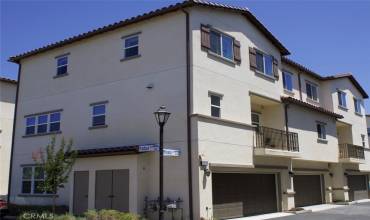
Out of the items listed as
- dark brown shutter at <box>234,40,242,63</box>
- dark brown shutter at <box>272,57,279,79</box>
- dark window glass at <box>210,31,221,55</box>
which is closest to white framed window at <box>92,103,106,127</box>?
dark window glass at <box>210,31,221,55</box>

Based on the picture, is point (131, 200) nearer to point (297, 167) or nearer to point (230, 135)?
point (230, 135)

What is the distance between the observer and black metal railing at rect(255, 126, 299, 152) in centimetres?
2180

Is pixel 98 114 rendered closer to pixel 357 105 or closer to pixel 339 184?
pixel 339 184

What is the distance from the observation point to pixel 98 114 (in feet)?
72.5

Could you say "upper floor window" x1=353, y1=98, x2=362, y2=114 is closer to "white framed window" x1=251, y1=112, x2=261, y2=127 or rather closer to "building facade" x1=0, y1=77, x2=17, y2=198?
"white framed window" x1=251, y1=112, x2=261, y2=127

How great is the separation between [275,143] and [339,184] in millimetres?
11669

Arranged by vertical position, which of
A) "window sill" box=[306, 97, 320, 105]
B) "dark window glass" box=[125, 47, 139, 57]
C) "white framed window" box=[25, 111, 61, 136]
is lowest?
"white framed window" box=[25, 111, 61, 136]

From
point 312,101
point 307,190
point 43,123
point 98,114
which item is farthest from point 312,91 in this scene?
point 43,123

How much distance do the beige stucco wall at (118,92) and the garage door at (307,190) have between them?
12449 mm

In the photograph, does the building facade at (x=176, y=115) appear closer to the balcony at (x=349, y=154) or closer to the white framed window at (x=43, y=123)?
the white framed window at (x=43, y=123)

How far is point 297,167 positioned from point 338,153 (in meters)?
6.06

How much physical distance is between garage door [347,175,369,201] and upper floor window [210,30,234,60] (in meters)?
19.6

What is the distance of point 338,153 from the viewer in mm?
31469

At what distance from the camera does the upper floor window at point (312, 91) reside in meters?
32.1
